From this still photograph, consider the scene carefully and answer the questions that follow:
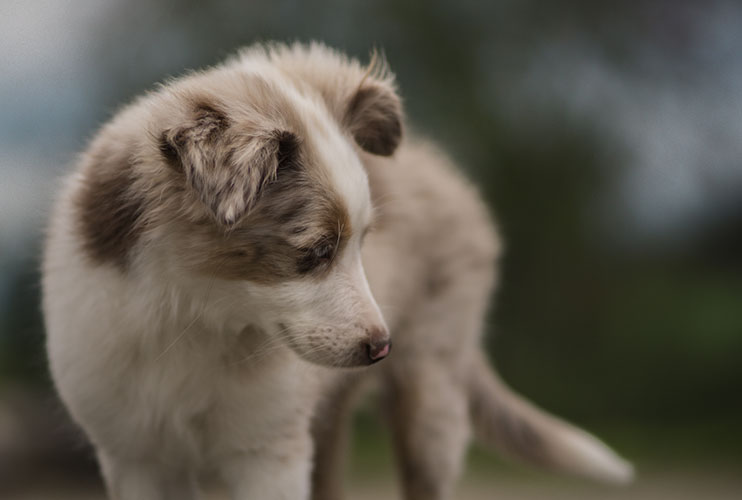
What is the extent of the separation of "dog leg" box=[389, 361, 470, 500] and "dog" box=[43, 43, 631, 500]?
0.44 m

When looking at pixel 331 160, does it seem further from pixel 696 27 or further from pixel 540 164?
pixel 696 27

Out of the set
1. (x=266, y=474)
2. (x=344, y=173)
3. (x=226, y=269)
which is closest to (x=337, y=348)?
(x=226, y=269)

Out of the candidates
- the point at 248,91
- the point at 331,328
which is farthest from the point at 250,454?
the point at 248,91

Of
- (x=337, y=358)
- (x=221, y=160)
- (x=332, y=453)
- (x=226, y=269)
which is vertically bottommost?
(x=332, y=453)

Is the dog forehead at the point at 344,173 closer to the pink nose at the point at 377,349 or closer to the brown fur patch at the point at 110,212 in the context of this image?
the pink nose at the point at 377,349

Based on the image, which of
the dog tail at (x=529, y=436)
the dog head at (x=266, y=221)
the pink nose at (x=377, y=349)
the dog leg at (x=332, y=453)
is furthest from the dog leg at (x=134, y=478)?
the dog tail at (x=529, y=436)

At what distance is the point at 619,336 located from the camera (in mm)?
6852

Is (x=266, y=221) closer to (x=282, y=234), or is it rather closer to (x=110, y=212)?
(x=282, y=234)

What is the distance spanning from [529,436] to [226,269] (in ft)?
7.23

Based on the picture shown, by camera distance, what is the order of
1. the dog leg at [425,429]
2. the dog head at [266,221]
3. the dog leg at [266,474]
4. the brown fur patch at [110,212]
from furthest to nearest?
the dog leg at [425,429] < the dog leg at [266,474] < the brown fur patch at [110,212] < the dog head at [266,221]

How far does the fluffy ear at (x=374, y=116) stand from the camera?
2.73m

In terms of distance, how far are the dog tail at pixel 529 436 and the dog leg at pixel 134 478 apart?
1700 mm

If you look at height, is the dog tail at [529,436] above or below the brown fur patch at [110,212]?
below

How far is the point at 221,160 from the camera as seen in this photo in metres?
1.99
